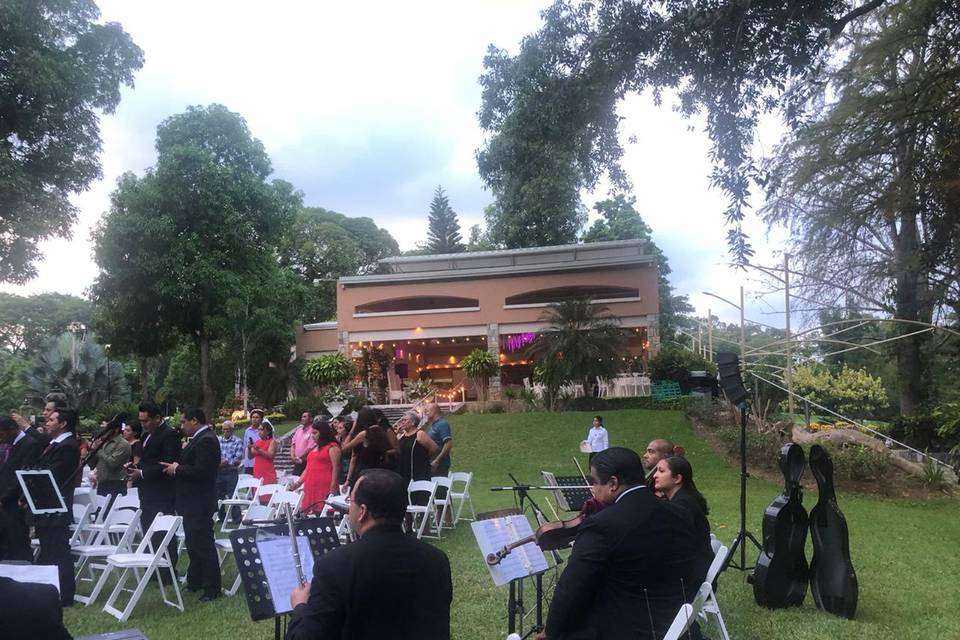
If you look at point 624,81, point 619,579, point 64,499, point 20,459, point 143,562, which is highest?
point 624,81

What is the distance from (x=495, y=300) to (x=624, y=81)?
23640 mm

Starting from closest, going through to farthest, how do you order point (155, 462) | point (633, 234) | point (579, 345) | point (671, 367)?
1. point (155, 462)
2. point (579, 345)
3. point (671, 367)
4. point (633, 234)

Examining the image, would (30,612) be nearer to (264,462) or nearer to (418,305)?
(264,462)

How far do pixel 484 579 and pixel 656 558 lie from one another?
3949mm

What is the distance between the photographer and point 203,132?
1164 inches

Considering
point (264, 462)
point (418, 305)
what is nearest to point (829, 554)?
point (264, 462)

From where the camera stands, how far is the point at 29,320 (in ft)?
148

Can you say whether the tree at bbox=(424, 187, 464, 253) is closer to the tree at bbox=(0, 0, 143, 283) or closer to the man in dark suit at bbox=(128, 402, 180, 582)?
the tree at bbox=(0, 0, 143, 283)

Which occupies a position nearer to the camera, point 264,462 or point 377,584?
point 377,584

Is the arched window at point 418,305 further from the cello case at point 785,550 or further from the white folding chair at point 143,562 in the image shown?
the cello case at point 785,550

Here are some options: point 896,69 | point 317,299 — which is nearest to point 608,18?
point 896,69

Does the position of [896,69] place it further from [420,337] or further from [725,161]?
[420,337]

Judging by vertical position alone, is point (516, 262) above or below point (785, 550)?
above

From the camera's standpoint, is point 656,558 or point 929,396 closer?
point 656,558
